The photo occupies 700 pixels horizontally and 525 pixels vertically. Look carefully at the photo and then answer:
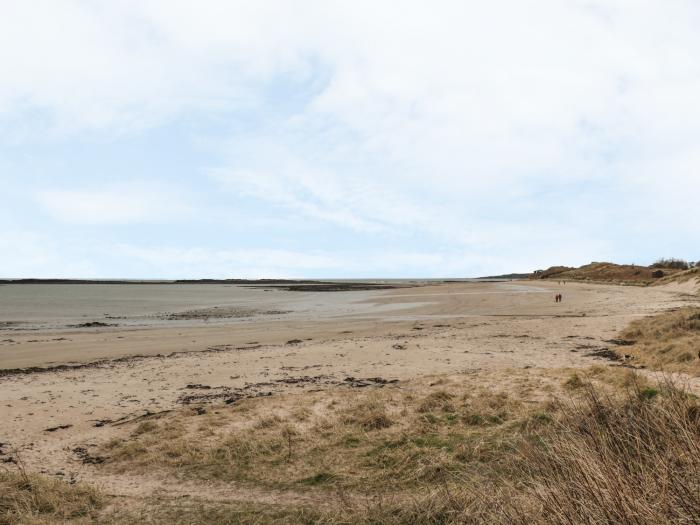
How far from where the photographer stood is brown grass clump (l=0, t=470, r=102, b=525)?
5082mm

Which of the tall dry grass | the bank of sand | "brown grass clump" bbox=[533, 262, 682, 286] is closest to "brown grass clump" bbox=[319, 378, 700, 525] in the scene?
the tall dry grass

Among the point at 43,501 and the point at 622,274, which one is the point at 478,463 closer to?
the point at 43,501

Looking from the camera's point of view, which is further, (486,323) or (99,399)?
(486,323)

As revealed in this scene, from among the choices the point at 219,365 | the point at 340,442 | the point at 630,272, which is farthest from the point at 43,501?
the point at 630,272

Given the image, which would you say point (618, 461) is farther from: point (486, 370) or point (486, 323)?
point (486, 323)

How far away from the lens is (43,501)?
543cm

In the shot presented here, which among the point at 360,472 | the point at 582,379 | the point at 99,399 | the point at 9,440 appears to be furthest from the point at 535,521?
the point at 99,399

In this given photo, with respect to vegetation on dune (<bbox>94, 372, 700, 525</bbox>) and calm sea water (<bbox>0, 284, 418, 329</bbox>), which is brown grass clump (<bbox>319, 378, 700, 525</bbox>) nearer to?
vegetation on dune (<bbox>94, 372, 700, 525</bbox>)

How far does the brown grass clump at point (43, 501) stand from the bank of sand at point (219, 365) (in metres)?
0.48

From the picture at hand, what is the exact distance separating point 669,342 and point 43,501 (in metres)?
14.7

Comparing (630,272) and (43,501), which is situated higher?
(630,272)

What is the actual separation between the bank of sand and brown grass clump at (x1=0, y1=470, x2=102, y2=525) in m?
0.48

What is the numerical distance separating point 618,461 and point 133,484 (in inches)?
222

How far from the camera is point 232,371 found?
13773 millimetres
